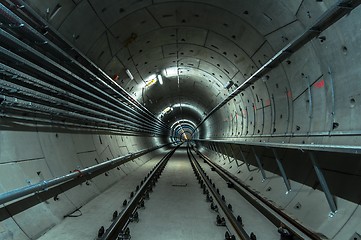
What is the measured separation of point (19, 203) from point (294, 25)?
5.64 meters

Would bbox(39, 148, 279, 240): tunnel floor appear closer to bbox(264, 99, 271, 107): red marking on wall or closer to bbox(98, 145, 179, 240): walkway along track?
bbox(98, 145, 179, 240): walkway along track

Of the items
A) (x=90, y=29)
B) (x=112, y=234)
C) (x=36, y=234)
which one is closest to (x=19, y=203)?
(x=36, y=234)

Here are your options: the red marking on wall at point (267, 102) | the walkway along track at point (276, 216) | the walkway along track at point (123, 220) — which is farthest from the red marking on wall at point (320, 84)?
the walkway along track at point (123, 220)

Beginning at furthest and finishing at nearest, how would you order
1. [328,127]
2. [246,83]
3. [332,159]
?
[246,83] < [328,127] < [332,159]

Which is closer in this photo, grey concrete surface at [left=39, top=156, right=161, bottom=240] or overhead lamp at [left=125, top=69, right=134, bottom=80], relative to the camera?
grey concrete surface at [left=39, top=156, right=161, bottom=240]

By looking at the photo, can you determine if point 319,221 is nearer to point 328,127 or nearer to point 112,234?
point 328,127

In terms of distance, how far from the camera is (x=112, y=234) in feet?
13.4

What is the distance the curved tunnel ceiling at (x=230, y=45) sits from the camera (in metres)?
4.90

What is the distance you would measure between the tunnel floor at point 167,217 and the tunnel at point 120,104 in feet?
0.10

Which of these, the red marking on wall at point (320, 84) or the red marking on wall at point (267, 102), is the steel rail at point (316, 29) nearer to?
the red marking on wall at point (320, 84)

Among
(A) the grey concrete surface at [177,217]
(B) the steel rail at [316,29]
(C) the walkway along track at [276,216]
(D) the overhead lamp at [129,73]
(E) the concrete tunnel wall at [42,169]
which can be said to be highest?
(D) the overhead lamp at [129,73]

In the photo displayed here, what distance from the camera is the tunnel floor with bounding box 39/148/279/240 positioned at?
14.0 feet

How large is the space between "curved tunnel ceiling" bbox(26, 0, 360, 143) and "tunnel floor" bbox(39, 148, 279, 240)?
2000 millimetres

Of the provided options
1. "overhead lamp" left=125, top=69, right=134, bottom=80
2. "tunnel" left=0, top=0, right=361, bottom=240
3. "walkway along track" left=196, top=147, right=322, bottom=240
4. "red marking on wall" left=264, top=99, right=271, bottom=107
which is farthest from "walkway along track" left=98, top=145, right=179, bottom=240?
"red marking on wall" left=264, top=99, right=271, bottom=107
